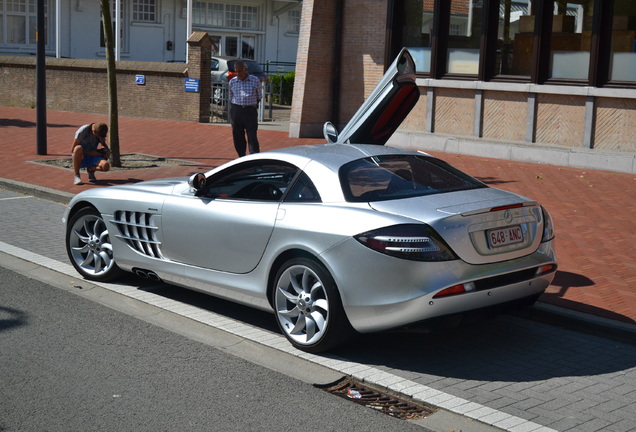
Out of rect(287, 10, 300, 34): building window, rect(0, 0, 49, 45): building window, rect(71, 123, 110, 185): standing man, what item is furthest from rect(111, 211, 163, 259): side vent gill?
rect(287, 10, 300, 34): building window

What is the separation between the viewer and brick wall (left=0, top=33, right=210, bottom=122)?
23.5 meters

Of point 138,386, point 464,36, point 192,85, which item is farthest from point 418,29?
point 138,386

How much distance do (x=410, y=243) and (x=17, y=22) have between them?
124ft

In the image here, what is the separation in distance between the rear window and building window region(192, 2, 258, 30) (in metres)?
34.6

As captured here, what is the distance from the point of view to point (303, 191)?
6.12 metres

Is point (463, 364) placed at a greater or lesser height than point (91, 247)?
lesser

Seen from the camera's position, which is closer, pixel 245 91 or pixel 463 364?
pixel 463 364

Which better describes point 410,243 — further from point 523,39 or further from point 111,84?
point 523,39

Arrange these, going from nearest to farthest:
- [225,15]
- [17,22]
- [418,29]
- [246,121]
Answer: [246,121] → [418,29] → [17,22] → [225,15]

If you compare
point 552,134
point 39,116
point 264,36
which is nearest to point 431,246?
point 552,134

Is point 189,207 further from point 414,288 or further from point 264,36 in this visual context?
point 264,36

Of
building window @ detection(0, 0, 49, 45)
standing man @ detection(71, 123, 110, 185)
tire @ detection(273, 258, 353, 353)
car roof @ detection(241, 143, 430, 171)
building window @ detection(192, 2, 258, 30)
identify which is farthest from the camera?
building window @ detection(192, 2, 258, 30)

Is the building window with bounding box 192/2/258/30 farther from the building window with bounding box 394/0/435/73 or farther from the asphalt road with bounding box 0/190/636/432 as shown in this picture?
the asphalt road with bounding box 0/190/636/432

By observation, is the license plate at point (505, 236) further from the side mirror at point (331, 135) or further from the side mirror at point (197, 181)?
the side mirror at point (331, 135)
